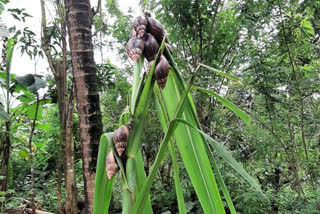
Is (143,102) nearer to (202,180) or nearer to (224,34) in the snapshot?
(202,180)

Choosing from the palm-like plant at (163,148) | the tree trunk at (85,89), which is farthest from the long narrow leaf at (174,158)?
the tree trunk at (85,89)

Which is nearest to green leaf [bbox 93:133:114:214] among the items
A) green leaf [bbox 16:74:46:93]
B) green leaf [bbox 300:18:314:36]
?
green leaf [bbox 300:18:314:36]

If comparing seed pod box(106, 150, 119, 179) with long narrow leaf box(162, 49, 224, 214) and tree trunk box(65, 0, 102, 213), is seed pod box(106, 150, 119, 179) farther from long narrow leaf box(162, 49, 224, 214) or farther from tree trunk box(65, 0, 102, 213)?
tree trunk box(65, 0, 102, 213)

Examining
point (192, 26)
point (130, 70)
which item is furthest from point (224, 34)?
point (130, 70)

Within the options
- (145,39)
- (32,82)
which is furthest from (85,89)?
(32,82)

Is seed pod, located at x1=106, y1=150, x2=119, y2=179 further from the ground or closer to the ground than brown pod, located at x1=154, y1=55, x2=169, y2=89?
closer to the ground

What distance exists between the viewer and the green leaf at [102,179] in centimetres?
24

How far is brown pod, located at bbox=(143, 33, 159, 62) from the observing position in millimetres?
249

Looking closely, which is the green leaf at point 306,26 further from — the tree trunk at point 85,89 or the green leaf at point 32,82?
the green leaf at point 32,82

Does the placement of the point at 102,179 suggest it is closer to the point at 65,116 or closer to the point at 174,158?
the point at 174,158

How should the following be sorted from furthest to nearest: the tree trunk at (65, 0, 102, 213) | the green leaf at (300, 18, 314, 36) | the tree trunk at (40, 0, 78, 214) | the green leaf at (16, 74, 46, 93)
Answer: the green leaf at (16, 74, 46, 93) → the tree trunk at (40, 0, 78, 214) → the green leaf at (300, 18, 314, 36) → the tree trunk at (65, 0, 102, 213)

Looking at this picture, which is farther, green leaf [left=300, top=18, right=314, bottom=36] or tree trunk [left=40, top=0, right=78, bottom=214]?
tree trunk [left=40, top=0, right=78, bottom=214]

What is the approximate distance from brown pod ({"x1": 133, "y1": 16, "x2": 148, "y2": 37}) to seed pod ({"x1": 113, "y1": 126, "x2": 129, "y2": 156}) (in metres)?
0.09

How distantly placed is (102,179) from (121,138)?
5 centimetres
